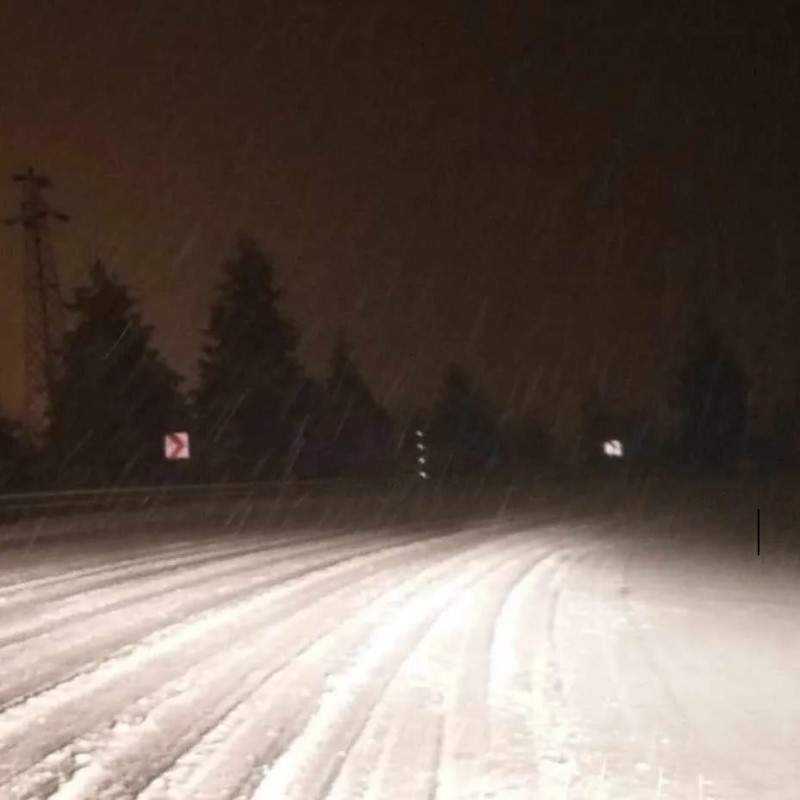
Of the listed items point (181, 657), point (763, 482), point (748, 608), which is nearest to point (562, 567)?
point (748, 608)

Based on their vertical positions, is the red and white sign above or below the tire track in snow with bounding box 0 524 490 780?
above

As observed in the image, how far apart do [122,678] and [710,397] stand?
407 ft

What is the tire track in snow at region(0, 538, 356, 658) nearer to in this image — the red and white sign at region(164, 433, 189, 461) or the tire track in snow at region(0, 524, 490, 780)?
the tire track in snow at region(0, 524, 490, 780)

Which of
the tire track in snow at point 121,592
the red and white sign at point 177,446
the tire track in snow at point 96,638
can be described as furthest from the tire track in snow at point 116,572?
the red and white sign at point 177,446

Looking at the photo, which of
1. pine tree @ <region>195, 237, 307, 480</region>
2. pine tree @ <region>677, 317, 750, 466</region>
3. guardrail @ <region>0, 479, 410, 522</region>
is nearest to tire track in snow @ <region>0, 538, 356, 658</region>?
guardrail @ <region>0, 479, 410, 522</region>

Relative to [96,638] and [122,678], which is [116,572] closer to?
[96,638]

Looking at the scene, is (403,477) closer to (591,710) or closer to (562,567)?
(562,567)

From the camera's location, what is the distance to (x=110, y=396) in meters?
57.6

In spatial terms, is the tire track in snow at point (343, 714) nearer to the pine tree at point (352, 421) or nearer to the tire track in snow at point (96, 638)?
the tire track in snow at point (96, 638)

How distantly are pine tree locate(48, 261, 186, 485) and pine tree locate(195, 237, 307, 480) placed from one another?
18.7 ft

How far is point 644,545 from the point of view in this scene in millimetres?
33094

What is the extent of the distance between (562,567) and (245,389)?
45843 millimetres

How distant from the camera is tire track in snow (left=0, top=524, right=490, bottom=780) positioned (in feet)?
29.9

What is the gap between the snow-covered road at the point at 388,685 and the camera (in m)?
8.37
